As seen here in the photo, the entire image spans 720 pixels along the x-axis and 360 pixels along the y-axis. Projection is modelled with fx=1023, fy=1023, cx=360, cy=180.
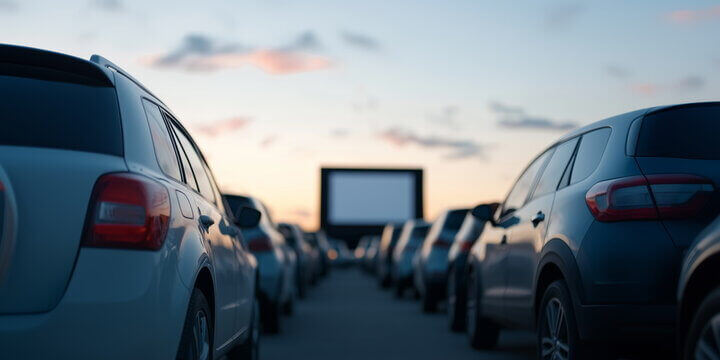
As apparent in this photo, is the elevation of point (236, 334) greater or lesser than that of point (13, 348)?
lesser

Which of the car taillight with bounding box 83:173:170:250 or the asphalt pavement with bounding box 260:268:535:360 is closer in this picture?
the car taillight with bounding box 83:173:170:250

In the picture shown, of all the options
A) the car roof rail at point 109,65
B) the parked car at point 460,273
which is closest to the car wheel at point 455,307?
the parked car at point 460,273

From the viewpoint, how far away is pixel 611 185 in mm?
5445

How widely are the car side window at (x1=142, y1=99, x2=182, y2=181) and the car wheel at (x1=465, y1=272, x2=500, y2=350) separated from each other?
4849mm

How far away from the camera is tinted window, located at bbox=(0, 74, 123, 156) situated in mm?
3916

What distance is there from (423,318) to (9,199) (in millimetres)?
11278

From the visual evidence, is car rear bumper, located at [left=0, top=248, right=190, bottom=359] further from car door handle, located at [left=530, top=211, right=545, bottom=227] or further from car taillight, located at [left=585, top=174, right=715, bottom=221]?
car door handle, located at [left=530, top=211, right=545, bottom=227]

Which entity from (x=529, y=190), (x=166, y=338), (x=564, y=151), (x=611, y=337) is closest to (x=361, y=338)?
(x=529, y=190)

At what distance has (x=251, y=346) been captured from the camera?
23.8 ft

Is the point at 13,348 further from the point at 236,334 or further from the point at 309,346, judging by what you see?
the point at 309,346

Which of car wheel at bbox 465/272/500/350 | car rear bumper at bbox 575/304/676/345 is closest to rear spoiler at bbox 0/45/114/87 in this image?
car rear bumper at bbox 575/304/676/345

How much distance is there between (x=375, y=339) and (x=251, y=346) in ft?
13.0

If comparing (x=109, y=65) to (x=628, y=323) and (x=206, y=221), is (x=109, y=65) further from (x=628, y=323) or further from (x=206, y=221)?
(x=628, y=323)

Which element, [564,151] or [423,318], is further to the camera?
[423,318]
